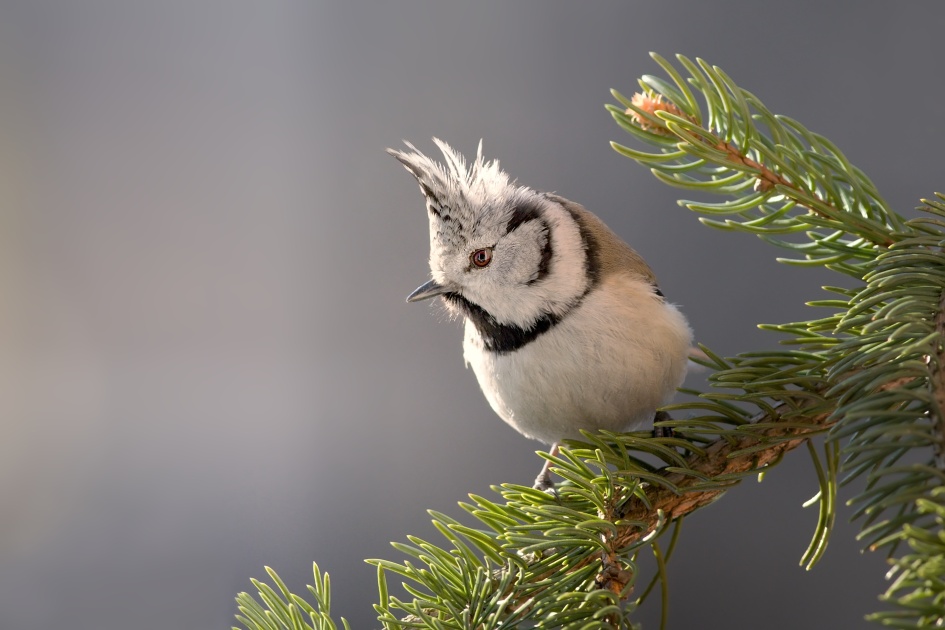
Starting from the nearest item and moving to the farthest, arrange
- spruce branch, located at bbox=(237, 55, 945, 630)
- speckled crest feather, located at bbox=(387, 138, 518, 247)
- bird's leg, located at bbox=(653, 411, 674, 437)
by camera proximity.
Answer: spruce branch, located at bbox=(237, 55, 945, 630)
bird's leg, located at bbox=(653, 411, 674, 437)
speckled crest feather, located at bbox=(387, 138, 518, 247)

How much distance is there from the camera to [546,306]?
0.65m

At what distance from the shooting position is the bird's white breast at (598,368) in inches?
23.4

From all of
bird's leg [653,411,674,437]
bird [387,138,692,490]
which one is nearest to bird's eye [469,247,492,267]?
bird [387,138,692,490]

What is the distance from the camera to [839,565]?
115cm

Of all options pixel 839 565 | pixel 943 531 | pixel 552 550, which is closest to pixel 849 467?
pixel 943 531

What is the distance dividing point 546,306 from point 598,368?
8cm

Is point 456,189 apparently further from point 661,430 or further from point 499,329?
point 661,430

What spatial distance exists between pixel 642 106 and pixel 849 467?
0.27m

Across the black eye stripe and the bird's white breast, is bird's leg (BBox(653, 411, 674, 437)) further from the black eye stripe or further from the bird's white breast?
the black eye stripe

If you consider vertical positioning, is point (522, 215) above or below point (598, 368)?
above

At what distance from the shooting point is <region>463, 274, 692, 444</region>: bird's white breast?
59 centimetres

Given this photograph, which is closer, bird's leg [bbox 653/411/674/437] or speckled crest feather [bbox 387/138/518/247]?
bird's leg [bbox 653/411/674/437]

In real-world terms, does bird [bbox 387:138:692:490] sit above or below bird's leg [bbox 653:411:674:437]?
above

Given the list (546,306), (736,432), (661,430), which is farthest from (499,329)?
(736,432)
